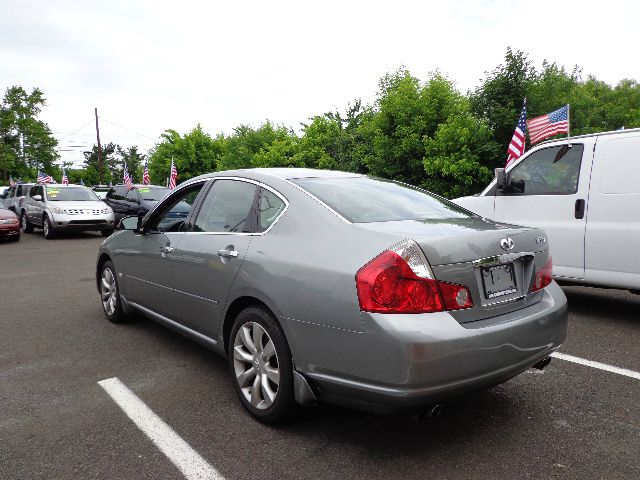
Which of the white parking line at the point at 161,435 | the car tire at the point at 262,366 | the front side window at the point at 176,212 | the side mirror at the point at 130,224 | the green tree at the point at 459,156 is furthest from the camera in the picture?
the green tree at the point at 459,156

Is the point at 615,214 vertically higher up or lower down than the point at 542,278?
higher up

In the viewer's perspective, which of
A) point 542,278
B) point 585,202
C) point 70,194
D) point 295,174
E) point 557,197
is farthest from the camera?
point 70,194

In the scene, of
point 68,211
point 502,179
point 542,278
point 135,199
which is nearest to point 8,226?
point 68,211

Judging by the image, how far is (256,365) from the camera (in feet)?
9.91

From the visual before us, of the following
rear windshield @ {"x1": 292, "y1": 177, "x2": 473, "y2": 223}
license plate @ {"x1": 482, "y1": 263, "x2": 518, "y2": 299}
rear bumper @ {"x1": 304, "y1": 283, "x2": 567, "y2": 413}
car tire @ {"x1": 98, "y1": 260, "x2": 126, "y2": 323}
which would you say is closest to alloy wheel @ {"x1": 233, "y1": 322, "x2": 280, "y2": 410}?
rear bumper @ {"x1": 304, "y1": 283, "x2": 567, "y2": 413}

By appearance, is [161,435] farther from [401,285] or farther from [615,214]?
[615,214]

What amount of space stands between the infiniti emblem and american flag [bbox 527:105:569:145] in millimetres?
10723

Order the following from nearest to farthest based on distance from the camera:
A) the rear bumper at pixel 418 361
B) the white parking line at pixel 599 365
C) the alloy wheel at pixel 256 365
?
1. the rear bumper at pixel 418 361
2. the alloy wheel at pixel 256 365
3. the white parking line at pixel 599 365

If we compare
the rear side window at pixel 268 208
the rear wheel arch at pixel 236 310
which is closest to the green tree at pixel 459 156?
the rear side window at pixel 268 208

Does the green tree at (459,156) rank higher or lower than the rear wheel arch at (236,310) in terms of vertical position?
higher

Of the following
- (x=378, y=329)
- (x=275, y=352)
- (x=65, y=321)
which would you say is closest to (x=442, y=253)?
(x=378, y=329)

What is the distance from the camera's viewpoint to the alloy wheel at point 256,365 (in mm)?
2908

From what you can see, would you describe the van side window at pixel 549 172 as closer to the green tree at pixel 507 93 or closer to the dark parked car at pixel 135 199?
the dark parked car at pixel 135 199

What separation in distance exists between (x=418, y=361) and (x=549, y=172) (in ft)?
14.4
